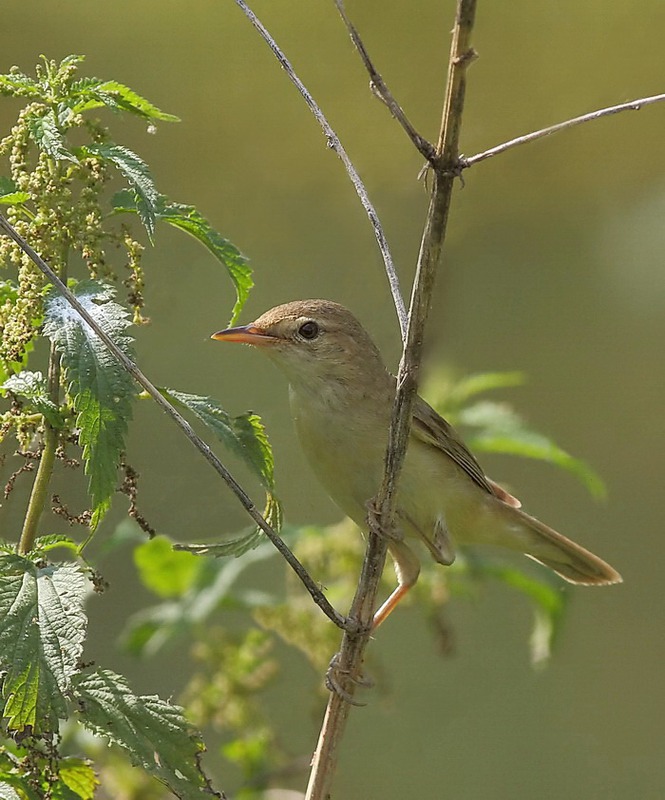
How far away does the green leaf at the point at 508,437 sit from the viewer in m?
2.83

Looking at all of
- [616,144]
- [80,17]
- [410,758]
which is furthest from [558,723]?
[80,17]

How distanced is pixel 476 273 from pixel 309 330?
3658 mm

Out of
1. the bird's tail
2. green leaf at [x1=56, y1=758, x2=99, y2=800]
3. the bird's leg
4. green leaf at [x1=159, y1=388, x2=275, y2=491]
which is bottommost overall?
green leaf at [x1=56, y1=758, x2=99, y2=800]

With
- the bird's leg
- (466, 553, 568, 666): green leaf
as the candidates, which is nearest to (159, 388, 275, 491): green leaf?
the bird's leg

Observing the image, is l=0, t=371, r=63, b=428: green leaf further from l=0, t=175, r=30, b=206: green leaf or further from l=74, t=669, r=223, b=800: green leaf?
l=74, t=669, r=223, b=800: green leaf

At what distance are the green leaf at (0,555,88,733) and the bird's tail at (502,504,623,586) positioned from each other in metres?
1.79

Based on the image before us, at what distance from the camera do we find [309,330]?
262 cm

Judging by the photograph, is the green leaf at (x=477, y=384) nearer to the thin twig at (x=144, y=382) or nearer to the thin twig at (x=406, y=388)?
the thin twig at (x=406, y=388)

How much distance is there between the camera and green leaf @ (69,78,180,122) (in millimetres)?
1723

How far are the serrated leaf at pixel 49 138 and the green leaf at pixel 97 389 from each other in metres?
0.21

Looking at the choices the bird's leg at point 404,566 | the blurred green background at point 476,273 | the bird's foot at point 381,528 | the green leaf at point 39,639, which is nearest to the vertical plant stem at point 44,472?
the green leaf at point 39,639

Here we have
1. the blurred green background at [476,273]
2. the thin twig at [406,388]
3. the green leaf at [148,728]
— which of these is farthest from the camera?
the blurred green background at [476,273]

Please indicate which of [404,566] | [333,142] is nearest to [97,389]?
[333,142]

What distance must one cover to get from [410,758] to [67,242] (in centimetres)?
432
